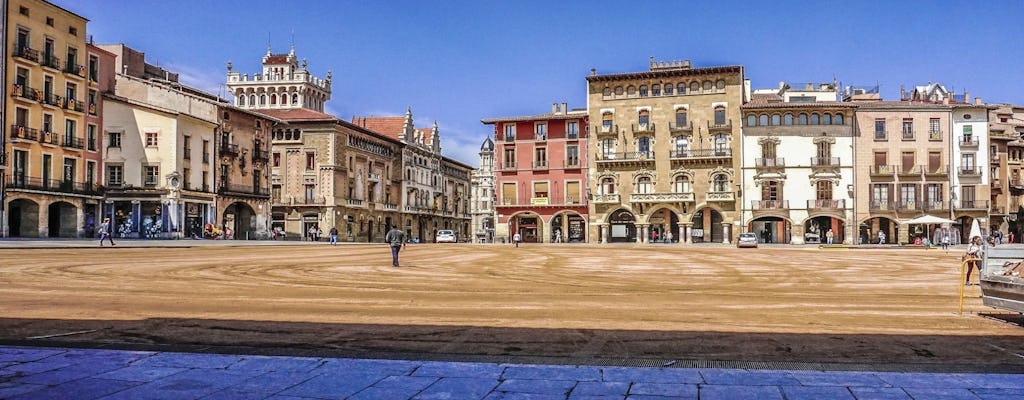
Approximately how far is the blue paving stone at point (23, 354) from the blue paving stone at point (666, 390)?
201 inches

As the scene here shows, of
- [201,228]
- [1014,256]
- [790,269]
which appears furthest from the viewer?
[201,228]

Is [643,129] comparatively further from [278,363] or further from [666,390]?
[666,390]

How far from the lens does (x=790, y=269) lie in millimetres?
22500

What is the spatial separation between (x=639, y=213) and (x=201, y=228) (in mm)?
35100

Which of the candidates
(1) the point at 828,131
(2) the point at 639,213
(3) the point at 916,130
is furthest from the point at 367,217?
(3) the point at 916,130

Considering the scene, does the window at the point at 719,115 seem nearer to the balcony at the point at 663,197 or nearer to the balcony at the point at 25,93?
the balcony at the point at 663,197

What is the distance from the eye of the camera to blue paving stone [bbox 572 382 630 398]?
541 cm

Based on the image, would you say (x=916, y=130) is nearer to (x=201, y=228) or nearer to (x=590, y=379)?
(x=201, y=228)

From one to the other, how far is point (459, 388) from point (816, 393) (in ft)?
8.42

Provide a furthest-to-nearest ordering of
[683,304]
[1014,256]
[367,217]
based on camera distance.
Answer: [367,217], [683,304], [1014,256]

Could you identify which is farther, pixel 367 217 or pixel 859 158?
pixel 367 217

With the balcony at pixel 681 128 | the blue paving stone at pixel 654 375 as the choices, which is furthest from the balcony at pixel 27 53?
the blue paving stone at pixel 654 375

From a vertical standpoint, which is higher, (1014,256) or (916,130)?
(916,130)

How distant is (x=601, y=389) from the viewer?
5.56 meters
